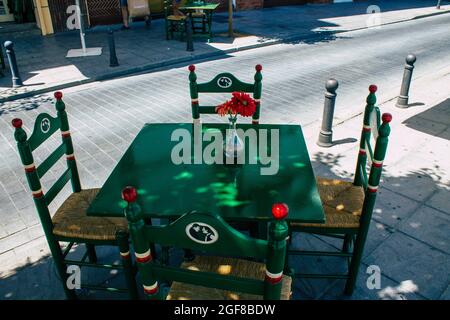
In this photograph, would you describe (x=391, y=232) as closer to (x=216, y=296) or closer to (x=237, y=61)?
(x=216, y=296)

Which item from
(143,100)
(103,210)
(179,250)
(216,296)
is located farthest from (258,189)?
(143,100)

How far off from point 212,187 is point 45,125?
1.57 metres

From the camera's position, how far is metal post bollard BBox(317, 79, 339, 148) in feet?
19.9

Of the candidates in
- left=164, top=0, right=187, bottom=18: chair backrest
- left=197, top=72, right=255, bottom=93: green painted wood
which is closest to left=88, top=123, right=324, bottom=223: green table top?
left=197, top=72, right=255, bottom=93: green painted wood

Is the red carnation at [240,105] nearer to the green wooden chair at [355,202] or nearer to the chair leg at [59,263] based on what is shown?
the green wooden chair at [355,202]

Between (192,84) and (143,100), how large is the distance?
14.6 feet

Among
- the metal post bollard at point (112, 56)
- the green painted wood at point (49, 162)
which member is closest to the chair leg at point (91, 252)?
the green painted wood at point (49, 162)

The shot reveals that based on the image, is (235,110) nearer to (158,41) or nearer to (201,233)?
(201,233)

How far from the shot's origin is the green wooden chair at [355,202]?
2990 mm

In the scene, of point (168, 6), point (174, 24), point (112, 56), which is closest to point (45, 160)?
point (112, 56)

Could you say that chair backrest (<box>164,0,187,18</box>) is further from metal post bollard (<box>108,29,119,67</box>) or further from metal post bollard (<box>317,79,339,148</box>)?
metal post bollard (<box>317,79,339,148</box>)

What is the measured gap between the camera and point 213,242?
1.99 metres

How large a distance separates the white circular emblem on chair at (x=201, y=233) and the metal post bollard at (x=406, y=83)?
22.6 ft

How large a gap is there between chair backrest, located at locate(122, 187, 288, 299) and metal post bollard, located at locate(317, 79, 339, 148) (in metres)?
4.59
